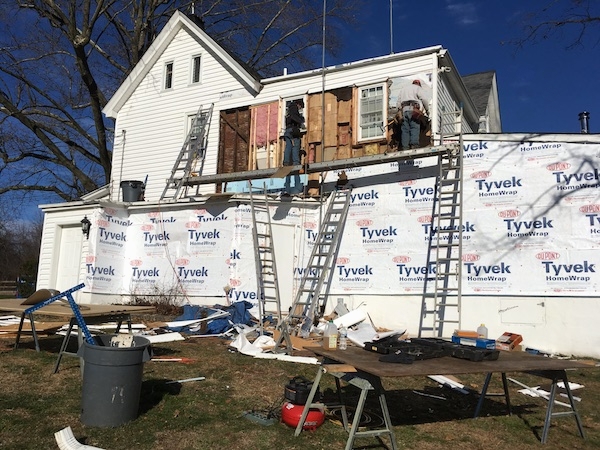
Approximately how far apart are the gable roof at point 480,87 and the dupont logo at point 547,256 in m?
10.3

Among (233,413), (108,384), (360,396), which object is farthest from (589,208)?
(108,384)

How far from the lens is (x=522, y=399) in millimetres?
6738

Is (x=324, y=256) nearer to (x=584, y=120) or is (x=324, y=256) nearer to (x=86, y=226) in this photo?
(x=86, y=226)

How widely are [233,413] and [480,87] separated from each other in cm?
2086

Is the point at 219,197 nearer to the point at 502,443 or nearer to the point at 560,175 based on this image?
the point at 560,175

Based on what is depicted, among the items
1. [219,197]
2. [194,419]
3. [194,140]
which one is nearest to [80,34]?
[194,140]

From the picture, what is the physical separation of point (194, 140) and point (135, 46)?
11.4 m

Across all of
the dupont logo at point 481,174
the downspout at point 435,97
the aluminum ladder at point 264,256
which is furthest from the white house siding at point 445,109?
the aluminum ladder at point 264,256

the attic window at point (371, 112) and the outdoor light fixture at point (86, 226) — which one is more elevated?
the attic window at point (371, 112)

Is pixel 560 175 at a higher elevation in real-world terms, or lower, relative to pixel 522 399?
higher

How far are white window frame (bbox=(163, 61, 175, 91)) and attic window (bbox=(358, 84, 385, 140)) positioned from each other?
7.49m

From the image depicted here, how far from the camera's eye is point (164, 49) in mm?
17859

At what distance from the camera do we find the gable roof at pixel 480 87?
20172 mm

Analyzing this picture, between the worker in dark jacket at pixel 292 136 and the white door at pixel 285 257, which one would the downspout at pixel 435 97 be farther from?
the white door at pixel 285 257
